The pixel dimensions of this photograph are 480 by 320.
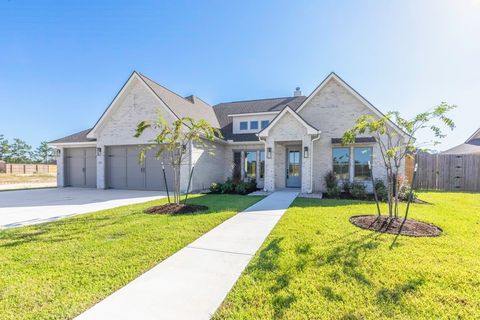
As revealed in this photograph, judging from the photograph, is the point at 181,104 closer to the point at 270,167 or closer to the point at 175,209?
the point at 270,167

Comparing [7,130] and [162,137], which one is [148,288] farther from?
[7,130]

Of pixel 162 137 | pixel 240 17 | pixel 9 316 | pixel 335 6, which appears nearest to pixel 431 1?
pixel 335 6

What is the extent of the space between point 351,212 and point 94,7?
593 inches

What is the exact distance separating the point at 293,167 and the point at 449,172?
10428mm

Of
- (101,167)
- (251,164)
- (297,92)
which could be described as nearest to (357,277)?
(251,164)

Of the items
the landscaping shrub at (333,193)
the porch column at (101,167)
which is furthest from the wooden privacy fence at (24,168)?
the landscaping shrub at (333,193)

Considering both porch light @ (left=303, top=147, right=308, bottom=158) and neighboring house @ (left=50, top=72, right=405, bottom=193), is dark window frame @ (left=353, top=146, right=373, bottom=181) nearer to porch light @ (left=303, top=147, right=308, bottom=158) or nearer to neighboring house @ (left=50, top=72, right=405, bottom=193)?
neighboring house @ (left=50, top=72, right=405, bottom=193)

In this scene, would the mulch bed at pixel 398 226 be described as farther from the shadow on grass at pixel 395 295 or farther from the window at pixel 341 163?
the window at pixel 341 163

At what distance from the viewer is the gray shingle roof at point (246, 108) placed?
17.0 m

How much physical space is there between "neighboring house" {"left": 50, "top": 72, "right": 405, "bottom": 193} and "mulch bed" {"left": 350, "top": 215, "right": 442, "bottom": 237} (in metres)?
5.74

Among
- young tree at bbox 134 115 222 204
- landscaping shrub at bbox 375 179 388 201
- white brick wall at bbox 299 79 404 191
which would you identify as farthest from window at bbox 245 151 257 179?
landscaping shrub at bbox 375 179 388 201

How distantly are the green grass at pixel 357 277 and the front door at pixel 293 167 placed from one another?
8.57 meters

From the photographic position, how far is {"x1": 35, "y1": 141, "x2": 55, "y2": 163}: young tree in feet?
196

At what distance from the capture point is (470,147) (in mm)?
18500
